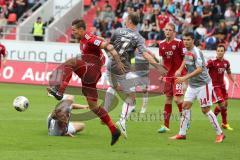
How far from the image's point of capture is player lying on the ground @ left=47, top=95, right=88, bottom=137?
14.7 meters

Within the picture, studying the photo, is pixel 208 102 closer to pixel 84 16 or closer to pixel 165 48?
pixel 165 48

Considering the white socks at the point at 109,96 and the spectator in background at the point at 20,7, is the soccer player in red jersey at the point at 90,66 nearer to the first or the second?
the white socks at the point at 109,96

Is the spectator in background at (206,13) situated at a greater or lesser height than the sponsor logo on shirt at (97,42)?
greater

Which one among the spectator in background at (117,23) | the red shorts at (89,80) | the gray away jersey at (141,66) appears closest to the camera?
the red shorts at (89,80)

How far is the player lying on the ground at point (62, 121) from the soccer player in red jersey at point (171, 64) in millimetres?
2460

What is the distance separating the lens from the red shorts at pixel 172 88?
1662 centimetres

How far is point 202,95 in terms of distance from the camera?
1499cm

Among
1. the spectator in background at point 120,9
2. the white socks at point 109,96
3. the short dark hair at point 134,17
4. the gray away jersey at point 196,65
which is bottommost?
the white socks at point 109,96

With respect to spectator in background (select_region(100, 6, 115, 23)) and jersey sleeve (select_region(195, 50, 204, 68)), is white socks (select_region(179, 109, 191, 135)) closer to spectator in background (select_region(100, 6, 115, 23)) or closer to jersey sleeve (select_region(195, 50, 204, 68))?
jersey sleeve (select_region(195, 50, 204, 68))

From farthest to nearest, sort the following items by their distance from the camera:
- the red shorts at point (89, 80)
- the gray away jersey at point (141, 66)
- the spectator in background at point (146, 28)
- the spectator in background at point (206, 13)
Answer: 1. the spectator in background at point (146, 28)
2. the spectator in background at point (206, 13)
3. the gray away jersey at point (141, 66)
4. the red shorts at point (89, 80)

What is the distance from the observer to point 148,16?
33.4m

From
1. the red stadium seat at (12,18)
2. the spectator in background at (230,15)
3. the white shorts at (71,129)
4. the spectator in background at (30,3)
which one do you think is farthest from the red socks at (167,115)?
the spectator in background at (30,3)

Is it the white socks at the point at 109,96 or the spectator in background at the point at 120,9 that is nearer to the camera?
the white socks at the point at 109,96

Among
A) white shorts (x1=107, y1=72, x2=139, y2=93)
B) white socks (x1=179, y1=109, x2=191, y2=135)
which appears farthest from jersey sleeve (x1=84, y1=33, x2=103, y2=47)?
white socks (x1=179, y1=109, x2=191, y2=135)
